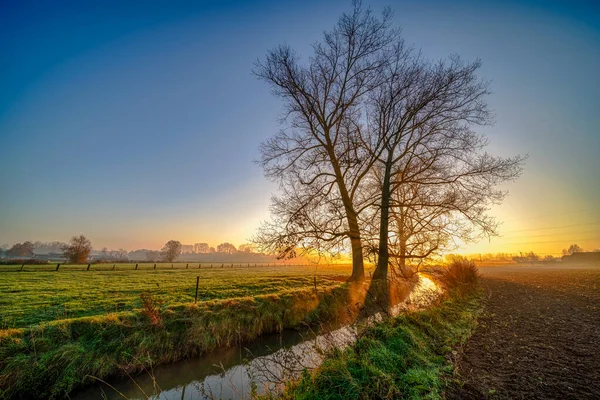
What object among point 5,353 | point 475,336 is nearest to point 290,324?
point 475,336

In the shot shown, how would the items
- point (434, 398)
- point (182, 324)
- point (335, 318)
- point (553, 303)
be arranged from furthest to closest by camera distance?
point (335, 318) < point (553, 303) < point (182, 324) < point (434, 398)

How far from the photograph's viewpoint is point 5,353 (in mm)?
5715

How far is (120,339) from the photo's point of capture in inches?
274

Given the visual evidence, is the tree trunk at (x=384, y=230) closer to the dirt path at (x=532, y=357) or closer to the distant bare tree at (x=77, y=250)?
the dirt path at (x=532, y=357)

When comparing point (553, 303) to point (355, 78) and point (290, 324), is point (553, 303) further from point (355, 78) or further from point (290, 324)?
point (355, 78)

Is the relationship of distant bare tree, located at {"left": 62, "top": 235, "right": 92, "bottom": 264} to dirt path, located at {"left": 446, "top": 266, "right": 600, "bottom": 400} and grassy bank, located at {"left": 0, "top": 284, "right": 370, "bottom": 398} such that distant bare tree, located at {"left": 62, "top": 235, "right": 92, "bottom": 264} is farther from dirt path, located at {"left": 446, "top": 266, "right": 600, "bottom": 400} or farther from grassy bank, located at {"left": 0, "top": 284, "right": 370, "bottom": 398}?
dirt path, located at {"left": 446, "top": 266, "right": 600, "bottom": 400}

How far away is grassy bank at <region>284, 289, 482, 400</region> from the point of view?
3.45 metres

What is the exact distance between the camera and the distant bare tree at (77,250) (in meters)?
49.2

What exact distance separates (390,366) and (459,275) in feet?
47.3

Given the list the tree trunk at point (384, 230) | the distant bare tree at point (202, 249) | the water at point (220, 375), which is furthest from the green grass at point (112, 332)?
the distant bare tree at point (202, 249)

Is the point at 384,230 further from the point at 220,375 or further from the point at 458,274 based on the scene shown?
the point at 220,375

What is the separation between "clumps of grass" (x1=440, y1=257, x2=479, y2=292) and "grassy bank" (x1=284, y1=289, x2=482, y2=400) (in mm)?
9279

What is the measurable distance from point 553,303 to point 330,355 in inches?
431

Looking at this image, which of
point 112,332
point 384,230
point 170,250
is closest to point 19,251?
point 170,250
